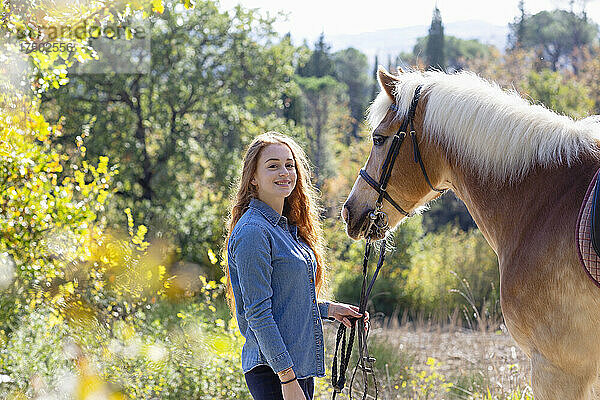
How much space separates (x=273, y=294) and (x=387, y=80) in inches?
42.1

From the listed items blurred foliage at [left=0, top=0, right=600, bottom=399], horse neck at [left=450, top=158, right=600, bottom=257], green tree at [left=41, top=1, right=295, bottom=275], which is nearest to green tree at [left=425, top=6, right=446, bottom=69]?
blurred foliage at [left=0, top=0, right=600, bottom=399]

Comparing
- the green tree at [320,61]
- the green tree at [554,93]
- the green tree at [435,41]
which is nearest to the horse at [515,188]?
the green tree at [554,93]

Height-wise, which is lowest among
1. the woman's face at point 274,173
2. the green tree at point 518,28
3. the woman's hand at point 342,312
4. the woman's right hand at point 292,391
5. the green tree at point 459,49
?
the woman's right hand at point 292,391

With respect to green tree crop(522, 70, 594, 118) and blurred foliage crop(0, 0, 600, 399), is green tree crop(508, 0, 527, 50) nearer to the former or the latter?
blurred foliage crop(0, 0, 600, 399)

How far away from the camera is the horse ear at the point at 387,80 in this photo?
237 centimetres

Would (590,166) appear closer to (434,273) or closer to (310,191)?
(310,191)

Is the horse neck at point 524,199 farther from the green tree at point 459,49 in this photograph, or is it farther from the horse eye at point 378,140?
the green tree at point 459,49

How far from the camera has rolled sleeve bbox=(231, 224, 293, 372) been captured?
1720mm

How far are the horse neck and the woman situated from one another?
0.66m

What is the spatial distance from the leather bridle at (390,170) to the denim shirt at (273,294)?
474 mm

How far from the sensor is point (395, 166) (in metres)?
2.33

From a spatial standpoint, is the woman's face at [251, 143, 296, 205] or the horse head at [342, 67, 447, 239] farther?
the horse head at [342, 67, 447, 239]

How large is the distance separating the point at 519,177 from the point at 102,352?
9.28 ft

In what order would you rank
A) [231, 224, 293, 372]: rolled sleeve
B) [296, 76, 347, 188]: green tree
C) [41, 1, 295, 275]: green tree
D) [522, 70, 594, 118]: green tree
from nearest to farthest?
1. [231, 224, 293, 372]: rolled sleeve
2. [41, 1, 295, 275]: green tree
3. [522, 70, 594, 118]: green tree
4. [296, 76, 347, 188]: green tree
